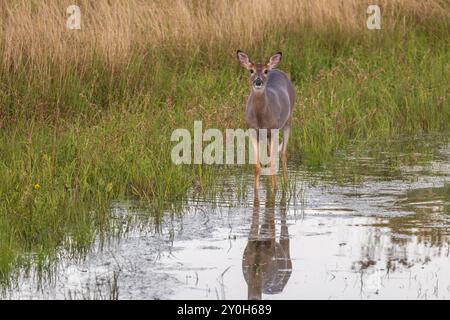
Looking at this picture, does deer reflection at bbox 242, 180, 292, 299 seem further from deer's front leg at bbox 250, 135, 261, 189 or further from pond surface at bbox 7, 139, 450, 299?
deer's front leg at bbox 250, 135, 261, 189

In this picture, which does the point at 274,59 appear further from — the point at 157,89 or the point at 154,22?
the point at 154,22

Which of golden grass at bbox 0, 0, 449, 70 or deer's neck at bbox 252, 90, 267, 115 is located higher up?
golden grass at bbox 0, 0, 449, 70

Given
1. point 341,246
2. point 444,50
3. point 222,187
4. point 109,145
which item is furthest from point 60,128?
point 444,50

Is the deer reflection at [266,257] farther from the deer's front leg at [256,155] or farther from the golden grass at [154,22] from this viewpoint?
the golden grass at [154,22]

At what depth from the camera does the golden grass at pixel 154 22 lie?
530 inches

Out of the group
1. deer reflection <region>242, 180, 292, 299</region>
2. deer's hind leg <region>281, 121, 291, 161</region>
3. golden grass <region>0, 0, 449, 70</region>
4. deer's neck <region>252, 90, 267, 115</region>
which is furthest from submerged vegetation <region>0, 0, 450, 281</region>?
deer reflection <region>242, 180, 292, 299</region>

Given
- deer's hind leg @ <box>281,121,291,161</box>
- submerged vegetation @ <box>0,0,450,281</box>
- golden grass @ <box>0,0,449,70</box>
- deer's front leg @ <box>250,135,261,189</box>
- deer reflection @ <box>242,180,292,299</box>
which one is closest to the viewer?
deer reflection @ <box>242,180,292,299</box>

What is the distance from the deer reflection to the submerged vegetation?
0.92 meters

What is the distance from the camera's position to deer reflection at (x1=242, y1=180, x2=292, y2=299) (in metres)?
7.15

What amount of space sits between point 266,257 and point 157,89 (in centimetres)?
648

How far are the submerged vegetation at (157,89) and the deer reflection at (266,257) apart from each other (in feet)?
3.03

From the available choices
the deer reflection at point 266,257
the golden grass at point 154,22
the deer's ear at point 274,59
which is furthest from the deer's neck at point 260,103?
the golden grass at point 154,22

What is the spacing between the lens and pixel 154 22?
15.6 metres

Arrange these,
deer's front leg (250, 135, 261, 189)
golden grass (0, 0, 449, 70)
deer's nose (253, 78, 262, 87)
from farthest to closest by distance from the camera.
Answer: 1. golden grass (0, 0, 449, 70)
2. deer's nose (253, 78, 262, 87)
3. deer's front leg (250, 135, 261, 189)
